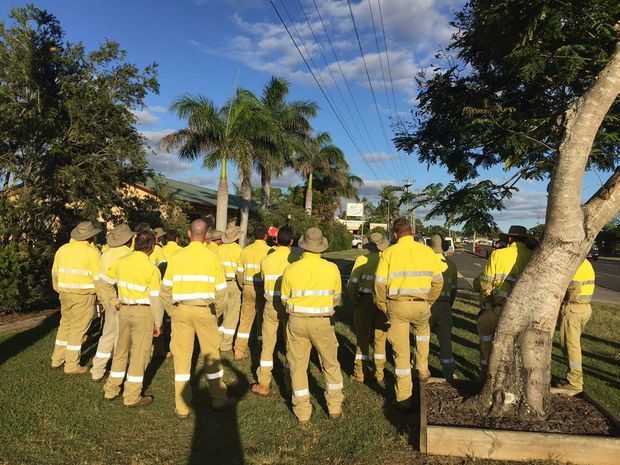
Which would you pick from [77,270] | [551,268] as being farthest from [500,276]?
[77,270]

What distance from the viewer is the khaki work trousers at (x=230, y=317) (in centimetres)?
747

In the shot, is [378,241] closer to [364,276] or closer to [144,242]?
[364,276]

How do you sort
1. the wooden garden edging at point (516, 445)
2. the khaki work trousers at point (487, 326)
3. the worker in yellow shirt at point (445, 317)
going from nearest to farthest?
the wooden garden edging at point (516, 445) < the khaki work trousers at point (487, 326) < the worker in yellow shirt at point (445, 317)

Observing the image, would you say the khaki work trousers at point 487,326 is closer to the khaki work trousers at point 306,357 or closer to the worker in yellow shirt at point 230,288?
the khaki work trousers at point 306,357

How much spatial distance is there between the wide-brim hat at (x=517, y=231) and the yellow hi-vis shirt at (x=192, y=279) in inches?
142

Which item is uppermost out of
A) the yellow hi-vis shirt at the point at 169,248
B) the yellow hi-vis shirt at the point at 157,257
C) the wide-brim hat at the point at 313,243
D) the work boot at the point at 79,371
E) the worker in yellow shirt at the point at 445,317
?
the wide-brim hat at the point at 313,243

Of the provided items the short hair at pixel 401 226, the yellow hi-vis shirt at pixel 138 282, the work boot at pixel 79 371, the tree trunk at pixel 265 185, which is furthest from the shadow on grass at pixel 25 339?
the tree trunk at pixel 265 185

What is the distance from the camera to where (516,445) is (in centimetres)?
391

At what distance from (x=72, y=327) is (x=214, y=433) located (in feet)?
9.48

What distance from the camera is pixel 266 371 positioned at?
5.66 m

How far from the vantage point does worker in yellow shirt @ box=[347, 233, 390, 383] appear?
20.4ft

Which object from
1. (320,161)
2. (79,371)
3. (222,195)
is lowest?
(79,371)

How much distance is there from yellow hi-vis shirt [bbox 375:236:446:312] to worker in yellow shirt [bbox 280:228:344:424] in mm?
608

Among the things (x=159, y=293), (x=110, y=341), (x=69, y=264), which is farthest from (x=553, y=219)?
(x=69, y=264)
